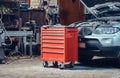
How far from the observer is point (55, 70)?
29.3 ft

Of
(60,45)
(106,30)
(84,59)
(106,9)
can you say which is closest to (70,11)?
(106,9)

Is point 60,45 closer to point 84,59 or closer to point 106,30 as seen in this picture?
point 106,30

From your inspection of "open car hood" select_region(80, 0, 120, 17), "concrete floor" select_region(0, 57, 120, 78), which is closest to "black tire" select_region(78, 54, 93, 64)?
"concrete floor" select_region(0, 57, 120, 78)

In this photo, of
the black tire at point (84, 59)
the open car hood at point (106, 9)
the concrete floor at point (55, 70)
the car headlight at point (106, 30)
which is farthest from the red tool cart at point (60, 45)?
the open car hood at point (106, 9)

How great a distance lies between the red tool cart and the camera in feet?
29.5

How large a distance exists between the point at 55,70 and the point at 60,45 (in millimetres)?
651

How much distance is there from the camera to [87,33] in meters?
9.38

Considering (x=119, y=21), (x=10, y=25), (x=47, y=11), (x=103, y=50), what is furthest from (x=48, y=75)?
(x=47, y=11)

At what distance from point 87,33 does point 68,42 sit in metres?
0.65

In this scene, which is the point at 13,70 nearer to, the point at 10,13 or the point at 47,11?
the point at 10,13

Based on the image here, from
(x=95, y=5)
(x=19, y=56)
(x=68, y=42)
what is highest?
(x=95, y=5)

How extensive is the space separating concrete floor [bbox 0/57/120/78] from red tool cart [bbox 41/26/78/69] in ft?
0.88

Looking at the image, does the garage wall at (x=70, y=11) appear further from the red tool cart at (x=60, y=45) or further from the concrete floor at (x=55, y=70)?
the red tool cart at (x=60, y=45)

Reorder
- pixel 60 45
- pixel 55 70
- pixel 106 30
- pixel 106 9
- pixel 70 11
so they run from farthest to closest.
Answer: pixel 70 11, pixel 106 9, pixel 106 30, pixel 60 45, pixel 55 70
